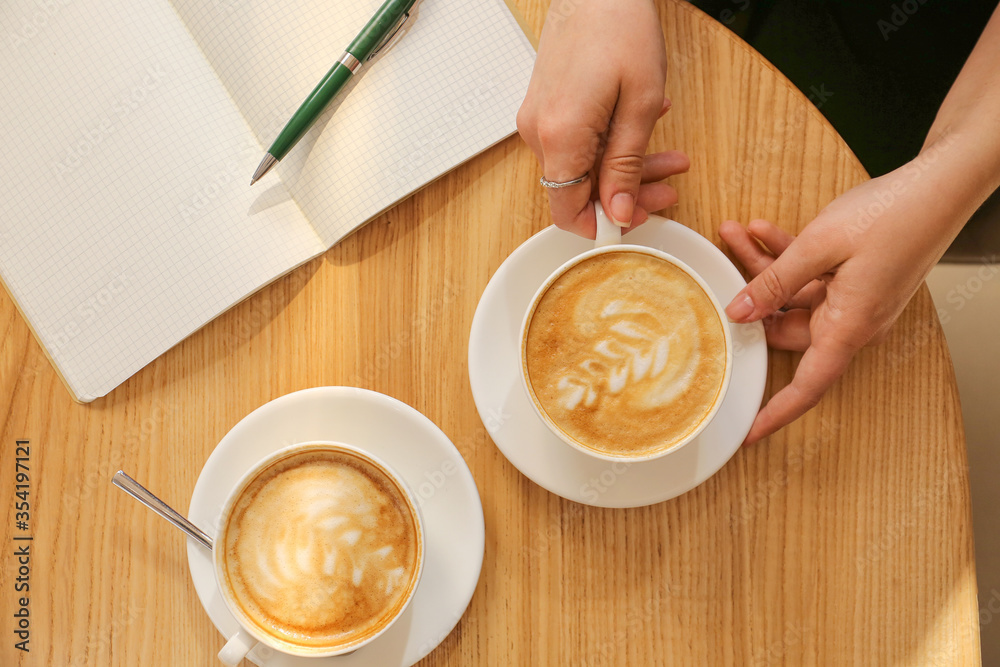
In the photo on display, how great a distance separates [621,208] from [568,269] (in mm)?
121

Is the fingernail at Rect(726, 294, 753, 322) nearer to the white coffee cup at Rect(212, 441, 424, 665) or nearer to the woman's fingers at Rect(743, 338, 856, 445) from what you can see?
the woman's fingers at Rect(743, 338, 856, 445)

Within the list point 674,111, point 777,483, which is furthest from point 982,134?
point 777,483

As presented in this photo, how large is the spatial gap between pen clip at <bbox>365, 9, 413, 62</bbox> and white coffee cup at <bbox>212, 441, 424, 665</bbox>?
0.66 metres

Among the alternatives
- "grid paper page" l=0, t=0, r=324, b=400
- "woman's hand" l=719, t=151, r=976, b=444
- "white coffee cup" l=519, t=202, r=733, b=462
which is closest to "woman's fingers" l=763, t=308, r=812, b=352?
"woman's hand" l=719, t=151, r=976, b=444

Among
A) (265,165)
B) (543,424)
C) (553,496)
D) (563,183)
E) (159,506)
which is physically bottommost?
(553,496)

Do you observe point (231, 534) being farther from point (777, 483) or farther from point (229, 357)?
point (777, 483)

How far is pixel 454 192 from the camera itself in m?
1.14

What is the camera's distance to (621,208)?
981mm

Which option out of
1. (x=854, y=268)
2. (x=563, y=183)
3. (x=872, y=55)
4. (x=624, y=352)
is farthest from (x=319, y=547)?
(x=872, y=55)

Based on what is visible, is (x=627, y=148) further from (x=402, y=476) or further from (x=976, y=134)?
(x=402, y=476)

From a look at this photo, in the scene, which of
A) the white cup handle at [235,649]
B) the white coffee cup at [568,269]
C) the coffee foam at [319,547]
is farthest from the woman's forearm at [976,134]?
the white cup handle at [235,649]

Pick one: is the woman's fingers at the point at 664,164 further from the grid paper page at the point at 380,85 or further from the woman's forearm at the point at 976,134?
the woman's forearm at the point at 976,134

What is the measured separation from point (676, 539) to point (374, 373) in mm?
590

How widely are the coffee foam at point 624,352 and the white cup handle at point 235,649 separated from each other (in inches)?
22.1
